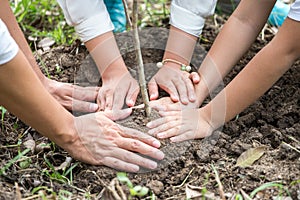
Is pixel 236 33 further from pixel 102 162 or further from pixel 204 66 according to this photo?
pixel 102 162

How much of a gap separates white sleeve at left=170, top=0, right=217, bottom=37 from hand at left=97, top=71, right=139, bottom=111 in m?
0.32

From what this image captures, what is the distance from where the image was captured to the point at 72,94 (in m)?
2.12

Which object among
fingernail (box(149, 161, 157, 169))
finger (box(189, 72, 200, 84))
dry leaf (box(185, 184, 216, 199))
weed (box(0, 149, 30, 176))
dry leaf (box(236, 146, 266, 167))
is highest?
weed (box(0, 149, 30, 176))

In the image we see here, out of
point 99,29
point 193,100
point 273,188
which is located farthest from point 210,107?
point 99,29

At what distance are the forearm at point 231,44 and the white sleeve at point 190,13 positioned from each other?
155 millimetres

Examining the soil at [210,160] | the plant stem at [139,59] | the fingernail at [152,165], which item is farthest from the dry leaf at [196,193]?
the plant stem at [139,59]

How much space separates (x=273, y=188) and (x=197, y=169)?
0.87 feet

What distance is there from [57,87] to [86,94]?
0.40ft

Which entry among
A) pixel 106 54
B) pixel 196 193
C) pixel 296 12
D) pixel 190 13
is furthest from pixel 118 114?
pixel 296 12

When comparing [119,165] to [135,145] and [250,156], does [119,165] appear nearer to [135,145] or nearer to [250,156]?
[135,145]

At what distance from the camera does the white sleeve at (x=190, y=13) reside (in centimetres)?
219

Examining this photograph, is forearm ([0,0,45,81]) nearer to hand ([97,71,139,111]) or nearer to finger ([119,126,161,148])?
hand ([97,71,139,111])

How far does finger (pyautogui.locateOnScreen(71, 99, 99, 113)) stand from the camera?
2039 millimetres

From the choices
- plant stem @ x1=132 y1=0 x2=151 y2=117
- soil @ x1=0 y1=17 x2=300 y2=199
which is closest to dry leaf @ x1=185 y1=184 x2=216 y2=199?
soil @ x1=0 y1=17 x2=300 y2=199
